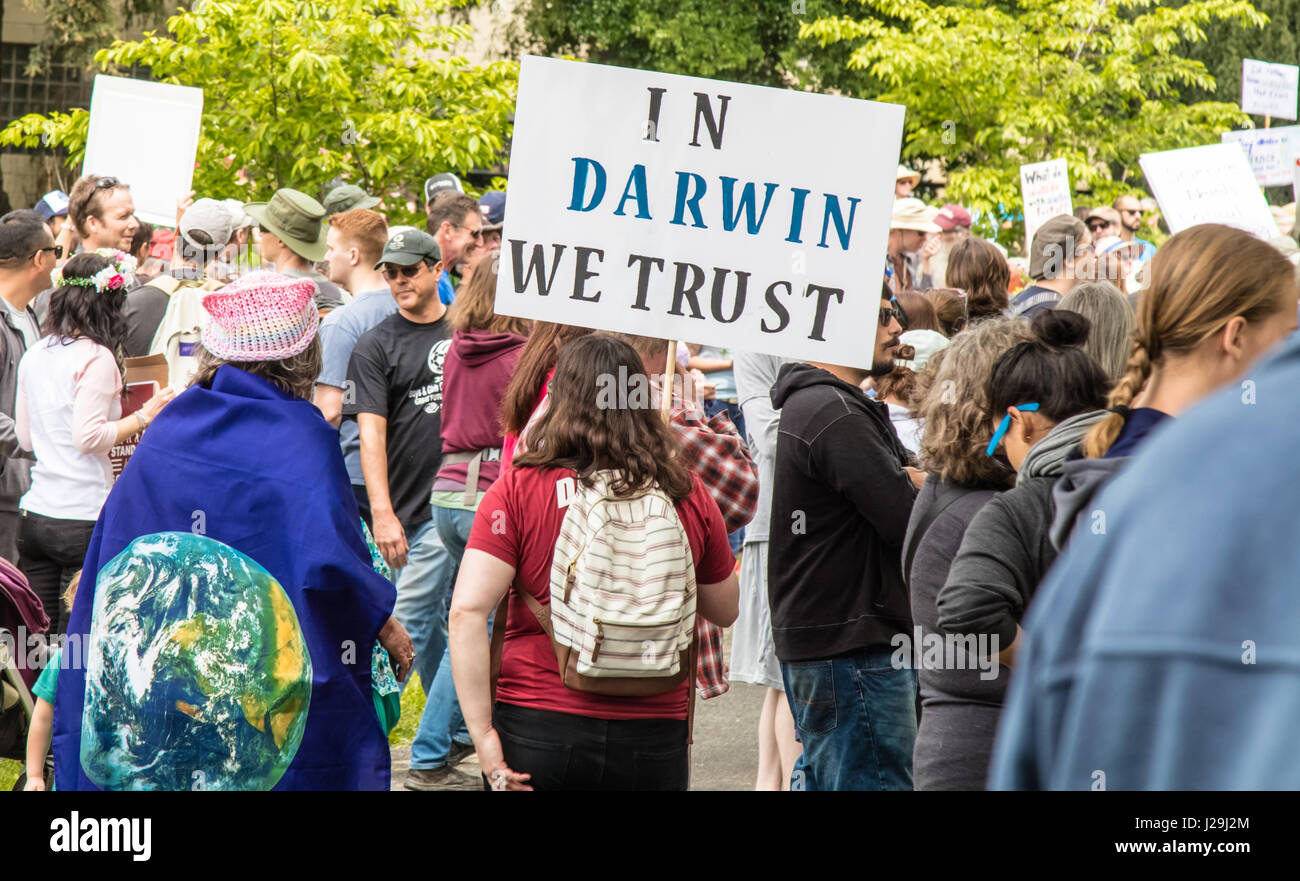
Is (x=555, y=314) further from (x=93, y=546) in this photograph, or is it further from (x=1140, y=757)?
(x=1140, y=757)

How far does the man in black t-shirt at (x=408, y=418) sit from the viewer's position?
6.11 metres

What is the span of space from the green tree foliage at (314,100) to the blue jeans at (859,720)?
27.1ft

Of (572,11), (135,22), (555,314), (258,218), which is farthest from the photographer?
(572,11)

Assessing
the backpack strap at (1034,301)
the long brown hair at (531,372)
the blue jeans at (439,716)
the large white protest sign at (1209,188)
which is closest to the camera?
the long brown hair at (531,372)

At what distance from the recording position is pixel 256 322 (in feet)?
12.1

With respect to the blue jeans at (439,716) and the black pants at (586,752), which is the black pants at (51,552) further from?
the black pants at (586,752)

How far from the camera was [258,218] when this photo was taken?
7000 millimetres

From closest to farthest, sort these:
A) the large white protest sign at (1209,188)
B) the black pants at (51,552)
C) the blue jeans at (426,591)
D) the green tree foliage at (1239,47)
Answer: the black pants at (51,552) → the blue jeans at (426,591) → the large white protest sign at (1209,188) → the green tree foliage at (1239,47)

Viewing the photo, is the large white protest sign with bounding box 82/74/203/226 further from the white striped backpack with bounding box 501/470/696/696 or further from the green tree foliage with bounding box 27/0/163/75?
the green tree foliage with bounding box 27/0/163/75

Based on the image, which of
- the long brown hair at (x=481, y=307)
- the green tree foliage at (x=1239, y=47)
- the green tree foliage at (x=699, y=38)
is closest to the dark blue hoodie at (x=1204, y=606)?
the long brown hair at (x=481, y=307)

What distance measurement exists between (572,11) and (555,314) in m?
25.4

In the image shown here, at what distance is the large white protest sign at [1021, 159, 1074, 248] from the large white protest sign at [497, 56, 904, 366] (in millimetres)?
7125

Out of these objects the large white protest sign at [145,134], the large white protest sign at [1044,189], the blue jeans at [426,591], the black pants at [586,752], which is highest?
the large white protest sign at [1044,189]
